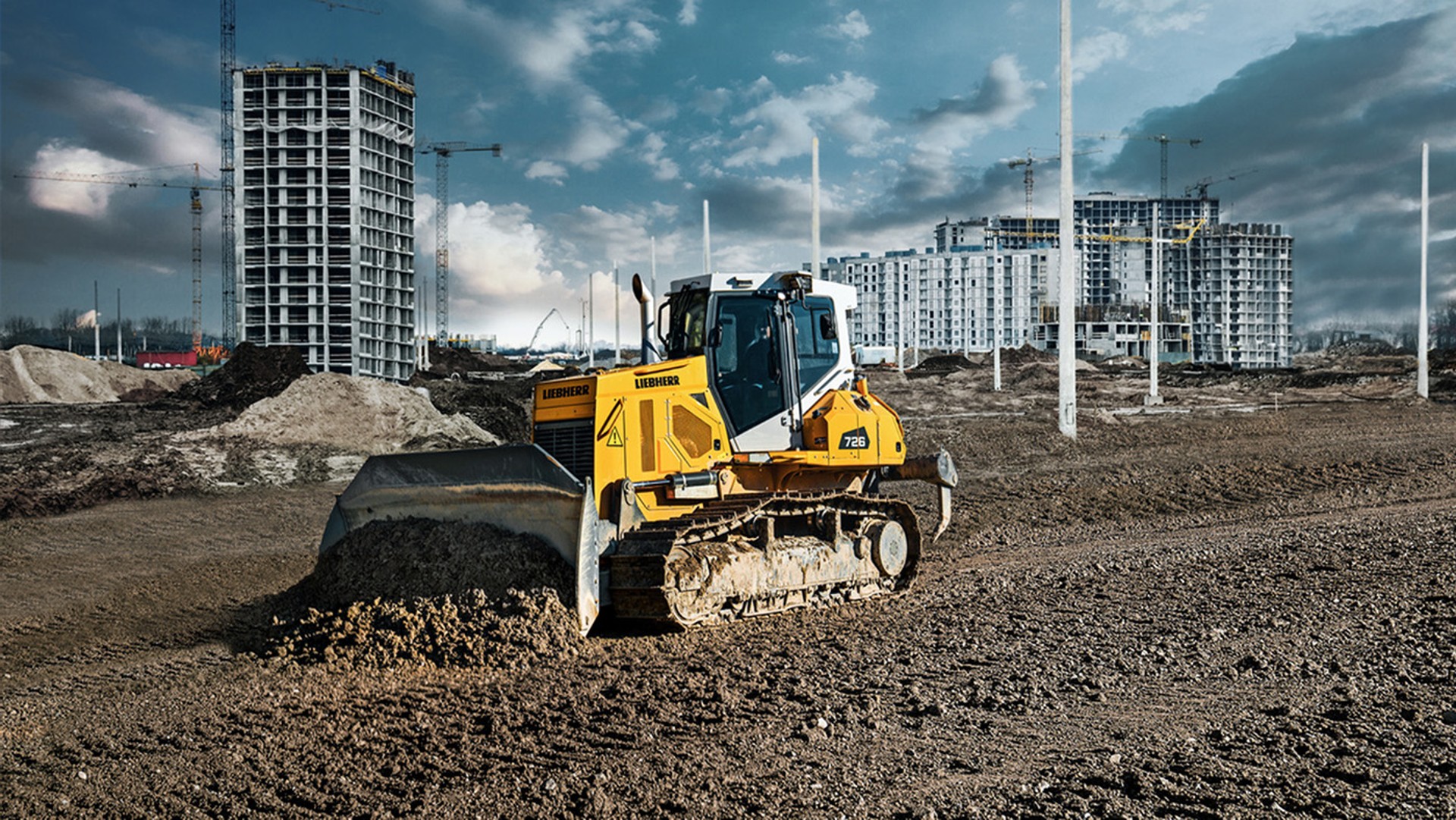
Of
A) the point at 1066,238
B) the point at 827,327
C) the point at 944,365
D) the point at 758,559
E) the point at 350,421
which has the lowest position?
the point at 758,559

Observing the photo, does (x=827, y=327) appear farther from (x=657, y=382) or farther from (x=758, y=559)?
(x=758, y=559)

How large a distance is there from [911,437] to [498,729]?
22.3 m

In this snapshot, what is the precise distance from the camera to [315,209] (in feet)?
119

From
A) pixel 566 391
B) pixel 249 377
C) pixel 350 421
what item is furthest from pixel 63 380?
pixel 566 391

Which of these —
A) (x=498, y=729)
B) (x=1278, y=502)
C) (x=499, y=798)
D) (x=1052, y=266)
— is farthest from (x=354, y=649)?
(x=1052, y=266)

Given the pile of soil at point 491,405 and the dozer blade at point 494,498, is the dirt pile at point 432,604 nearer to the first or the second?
the dozer blade at point 494,498

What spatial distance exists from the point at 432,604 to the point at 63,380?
41116 mm

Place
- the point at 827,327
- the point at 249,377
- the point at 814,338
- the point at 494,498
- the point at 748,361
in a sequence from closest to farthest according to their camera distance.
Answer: the point at 494,498
the point at 748,361
the point at 814,338
the point at 827,327
the point at 249,377

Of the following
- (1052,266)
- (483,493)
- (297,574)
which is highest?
(1052,266)

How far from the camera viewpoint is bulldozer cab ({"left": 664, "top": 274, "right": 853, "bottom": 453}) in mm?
10117

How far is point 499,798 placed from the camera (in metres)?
5.29

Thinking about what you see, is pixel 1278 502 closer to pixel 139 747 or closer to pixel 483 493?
pixel 483 493

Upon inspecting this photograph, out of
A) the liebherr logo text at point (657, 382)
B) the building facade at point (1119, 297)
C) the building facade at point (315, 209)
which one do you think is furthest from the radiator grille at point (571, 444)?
the building facade at point (1119, 297)

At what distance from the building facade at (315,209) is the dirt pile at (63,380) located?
9174mm
